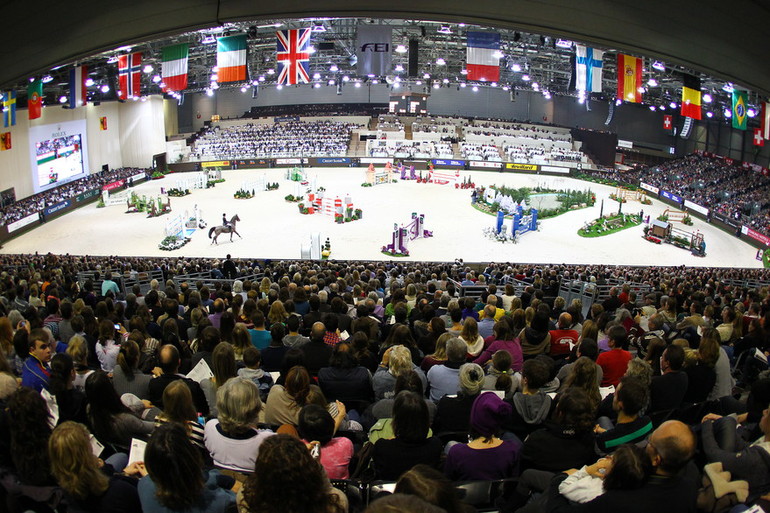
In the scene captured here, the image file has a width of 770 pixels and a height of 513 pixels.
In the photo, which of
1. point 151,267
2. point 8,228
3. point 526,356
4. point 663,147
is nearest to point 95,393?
point 526,356

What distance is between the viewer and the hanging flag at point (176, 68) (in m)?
22.7

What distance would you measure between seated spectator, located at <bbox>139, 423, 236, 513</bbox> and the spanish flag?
74.8ft

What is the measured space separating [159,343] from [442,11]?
5.42 metres

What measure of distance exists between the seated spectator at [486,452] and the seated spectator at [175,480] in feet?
5.04

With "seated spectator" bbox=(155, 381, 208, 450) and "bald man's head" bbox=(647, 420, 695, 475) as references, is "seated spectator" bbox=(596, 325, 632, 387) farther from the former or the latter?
"seated spectator" bbox=(155, 381, 208, 450)

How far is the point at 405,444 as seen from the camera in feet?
13.0

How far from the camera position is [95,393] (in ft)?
13.5

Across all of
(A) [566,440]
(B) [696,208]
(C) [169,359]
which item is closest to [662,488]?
(A) [566,440]

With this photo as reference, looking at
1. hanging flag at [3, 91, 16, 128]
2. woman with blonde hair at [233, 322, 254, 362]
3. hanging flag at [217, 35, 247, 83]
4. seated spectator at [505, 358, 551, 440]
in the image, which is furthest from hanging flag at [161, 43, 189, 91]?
seated spectator at [505, 358, 551, 440]

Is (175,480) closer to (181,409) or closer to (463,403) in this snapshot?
(181,409)

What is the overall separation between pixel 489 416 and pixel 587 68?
21525 millimetres

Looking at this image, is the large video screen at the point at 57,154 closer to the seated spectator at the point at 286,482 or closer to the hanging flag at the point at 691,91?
the hanging flag at the point at 691,91

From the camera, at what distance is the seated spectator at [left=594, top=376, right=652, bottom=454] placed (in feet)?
13.7

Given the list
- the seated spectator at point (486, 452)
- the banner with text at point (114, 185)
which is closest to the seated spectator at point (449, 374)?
the seated spectator at point (486, 452)
